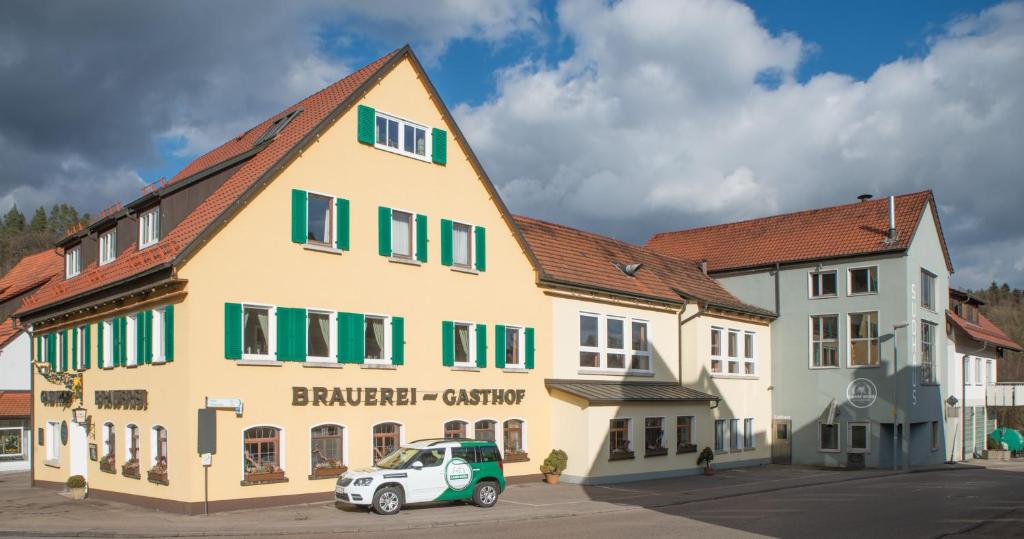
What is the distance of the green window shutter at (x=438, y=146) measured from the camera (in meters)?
28.9

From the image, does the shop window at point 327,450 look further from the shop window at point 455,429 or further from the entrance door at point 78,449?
the entrance door at point 78,449

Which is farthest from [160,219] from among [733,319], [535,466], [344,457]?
[733,319]

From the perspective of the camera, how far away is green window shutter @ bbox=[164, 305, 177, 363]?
2283cm

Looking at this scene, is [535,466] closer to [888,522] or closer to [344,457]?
[344,457]

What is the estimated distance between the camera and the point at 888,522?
821 inches

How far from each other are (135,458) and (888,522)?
19228 millimetres

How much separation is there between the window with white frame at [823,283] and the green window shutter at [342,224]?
25017 millimetres

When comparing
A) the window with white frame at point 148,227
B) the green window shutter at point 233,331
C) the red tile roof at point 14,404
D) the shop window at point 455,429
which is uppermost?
the window with white frame at point 148,227

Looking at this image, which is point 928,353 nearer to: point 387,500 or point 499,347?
point 499,347

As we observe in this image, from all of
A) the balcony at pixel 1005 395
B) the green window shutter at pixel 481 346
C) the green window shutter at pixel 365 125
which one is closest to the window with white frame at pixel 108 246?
the green window shutter at pixel 365 125

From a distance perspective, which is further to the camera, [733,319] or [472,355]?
[733,319]

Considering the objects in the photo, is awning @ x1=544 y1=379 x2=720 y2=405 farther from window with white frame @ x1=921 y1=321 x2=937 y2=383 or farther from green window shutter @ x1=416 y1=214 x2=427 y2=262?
window with white frame @ x1=921 y1=321 x2=937 y2=383

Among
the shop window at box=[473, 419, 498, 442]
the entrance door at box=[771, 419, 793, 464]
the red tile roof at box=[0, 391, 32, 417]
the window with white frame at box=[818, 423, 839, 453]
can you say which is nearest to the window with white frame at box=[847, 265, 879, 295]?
the window with white frame at box=[818, 423, 839, 453]

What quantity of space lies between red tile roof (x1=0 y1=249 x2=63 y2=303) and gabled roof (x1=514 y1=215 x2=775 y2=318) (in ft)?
68.2
